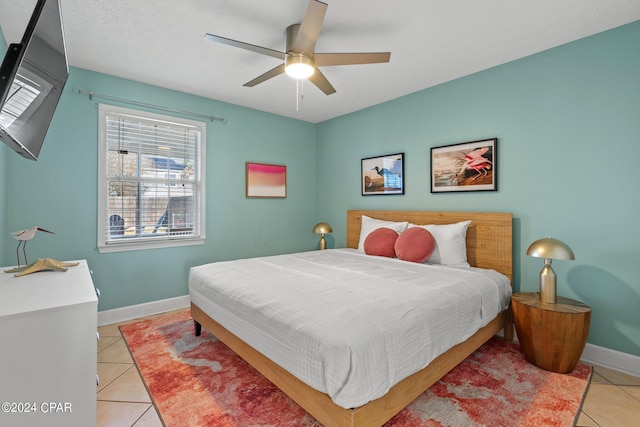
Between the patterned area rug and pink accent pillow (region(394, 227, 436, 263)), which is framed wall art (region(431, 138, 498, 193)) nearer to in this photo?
pink accent pillow (region(394, 227, 436, 263))

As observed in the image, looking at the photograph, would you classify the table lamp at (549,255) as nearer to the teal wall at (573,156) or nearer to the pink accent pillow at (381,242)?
the teal wall at (573,156)

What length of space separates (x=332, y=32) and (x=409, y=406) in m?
2.69

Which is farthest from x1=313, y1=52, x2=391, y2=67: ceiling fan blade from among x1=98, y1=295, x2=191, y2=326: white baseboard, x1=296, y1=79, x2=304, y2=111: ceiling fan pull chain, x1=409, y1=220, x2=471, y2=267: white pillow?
x1=98, y1=295, x2=191, y2=326: white baseboard

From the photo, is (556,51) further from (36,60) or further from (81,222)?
(81,222)

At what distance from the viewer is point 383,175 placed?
3.99 metres

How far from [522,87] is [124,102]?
3.99 metres

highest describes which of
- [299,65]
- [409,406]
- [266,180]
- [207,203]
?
[299,65]

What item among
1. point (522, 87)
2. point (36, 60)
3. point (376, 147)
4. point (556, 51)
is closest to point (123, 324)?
point (36, 60)

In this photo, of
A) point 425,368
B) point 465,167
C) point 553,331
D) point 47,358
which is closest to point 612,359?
point 553,331

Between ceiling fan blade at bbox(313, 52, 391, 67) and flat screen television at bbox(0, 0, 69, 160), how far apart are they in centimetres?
150

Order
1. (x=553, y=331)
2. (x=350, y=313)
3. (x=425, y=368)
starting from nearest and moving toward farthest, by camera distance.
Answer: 1. (x=350, y=313)
2. (x=425, y=368)
3. (x=553, y=331)

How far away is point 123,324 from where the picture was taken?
310 cm

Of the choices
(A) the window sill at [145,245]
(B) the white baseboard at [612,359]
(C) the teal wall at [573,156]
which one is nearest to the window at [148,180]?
(A) the window sill at [145,245]

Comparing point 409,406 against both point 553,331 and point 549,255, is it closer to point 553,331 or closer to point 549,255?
point 553,331
